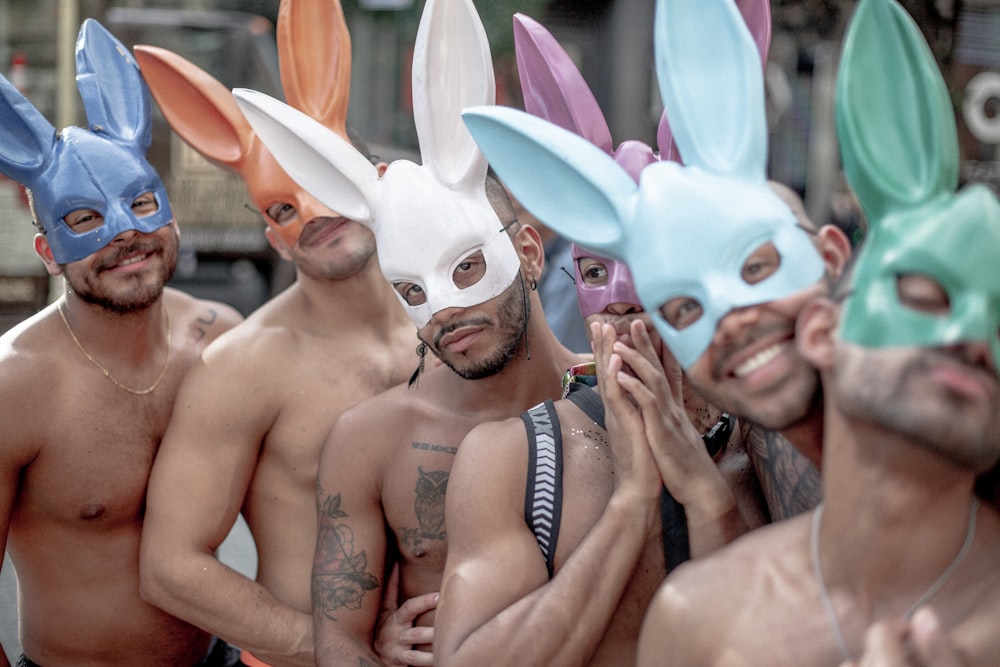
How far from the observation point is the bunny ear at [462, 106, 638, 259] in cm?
203

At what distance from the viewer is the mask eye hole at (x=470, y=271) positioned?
2695mm

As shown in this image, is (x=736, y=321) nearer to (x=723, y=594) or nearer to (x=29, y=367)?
(x=723, y=594)

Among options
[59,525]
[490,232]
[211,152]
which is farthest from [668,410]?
[59,525]

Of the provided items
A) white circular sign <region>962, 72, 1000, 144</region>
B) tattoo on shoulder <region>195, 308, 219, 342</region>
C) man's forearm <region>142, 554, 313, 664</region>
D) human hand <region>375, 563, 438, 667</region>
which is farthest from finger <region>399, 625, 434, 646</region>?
white circular sign <region>962, 72, 1000, 144</region>

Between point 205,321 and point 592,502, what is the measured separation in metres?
1.88

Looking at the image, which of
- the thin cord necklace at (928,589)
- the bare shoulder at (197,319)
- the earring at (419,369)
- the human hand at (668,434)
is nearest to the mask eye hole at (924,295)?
the thin cord necklace at (928,589)

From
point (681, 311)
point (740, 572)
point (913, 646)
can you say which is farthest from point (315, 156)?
point (913, 646)

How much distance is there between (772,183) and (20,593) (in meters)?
2.71

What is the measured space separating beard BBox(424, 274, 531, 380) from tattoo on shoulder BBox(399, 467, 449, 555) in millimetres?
Result: 294

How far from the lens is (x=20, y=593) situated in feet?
11.8

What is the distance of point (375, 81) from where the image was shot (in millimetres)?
9438

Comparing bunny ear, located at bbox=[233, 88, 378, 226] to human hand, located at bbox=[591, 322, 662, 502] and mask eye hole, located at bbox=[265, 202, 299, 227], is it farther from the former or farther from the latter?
human hand, located at bbox=[591, 322, 662, 502]

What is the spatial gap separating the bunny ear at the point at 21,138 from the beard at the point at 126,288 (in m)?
0.30

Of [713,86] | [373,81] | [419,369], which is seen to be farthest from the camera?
[373,81]
